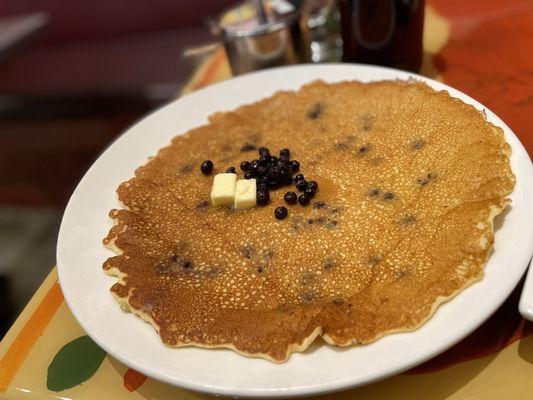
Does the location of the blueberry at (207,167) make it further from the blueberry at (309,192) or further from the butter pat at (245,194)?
the blueberry at (309,192)

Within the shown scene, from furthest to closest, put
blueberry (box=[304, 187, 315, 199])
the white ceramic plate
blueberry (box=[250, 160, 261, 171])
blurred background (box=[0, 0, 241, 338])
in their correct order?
blurred background (box=[0, 0, 241, 338]) < blueberry (box=[250, 160, 261, 171]) < blueberry (box=[304, 187, 315, 199]) < the white ceramic plate

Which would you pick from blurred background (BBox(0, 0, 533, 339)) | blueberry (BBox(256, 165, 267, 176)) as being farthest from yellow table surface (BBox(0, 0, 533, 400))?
blueberry (BBox(256, 165, 267, 176))

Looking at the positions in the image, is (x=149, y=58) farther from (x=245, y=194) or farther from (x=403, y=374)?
(x=403, y=374)

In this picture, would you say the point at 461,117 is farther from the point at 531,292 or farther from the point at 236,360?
the point at 236,360

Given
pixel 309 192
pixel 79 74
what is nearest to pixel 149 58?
pixel 79 74

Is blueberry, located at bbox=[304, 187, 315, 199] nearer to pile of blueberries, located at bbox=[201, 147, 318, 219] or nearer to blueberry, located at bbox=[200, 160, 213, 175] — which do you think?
pile of blueberries, located at bbox=[201, 147, 318, 219]

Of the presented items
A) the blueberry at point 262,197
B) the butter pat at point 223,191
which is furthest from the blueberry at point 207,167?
the blueberry at point 262,197
